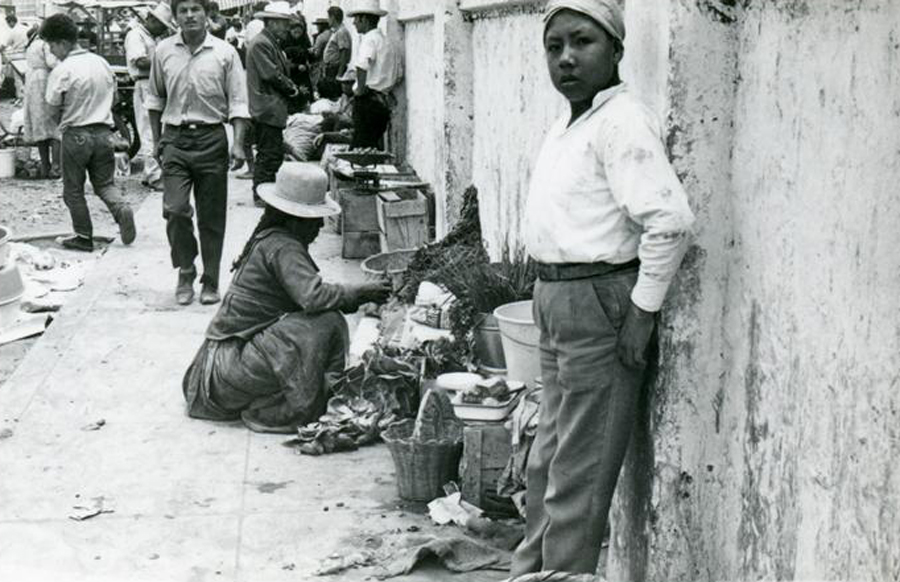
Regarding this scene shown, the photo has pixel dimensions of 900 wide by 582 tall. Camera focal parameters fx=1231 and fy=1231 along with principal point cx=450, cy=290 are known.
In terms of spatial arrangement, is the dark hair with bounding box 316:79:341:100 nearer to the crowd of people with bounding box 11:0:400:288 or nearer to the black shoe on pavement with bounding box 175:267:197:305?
the crowd of people with bounding box 11:0:400:288

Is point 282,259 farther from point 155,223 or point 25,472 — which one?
point 155,223

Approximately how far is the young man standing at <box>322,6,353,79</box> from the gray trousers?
1334cm

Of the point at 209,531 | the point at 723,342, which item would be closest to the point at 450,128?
the point at 209,531

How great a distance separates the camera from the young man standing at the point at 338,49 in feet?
56.2

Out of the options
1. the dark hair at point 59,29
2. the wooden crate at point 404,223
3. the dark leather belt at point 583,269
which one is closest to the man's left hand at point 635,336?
the dark leather belt at point 583,269

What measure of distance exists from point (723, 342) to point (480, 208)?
484 centimetres

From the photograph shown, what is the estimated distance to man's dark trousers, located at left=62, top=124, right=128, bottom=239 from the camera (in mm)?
11469

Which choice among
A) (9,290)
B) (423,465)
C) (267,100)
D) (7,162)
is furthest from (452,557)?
(7,162)

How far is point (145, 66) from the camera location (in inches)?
645

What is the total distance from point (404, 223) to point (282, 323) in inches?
152

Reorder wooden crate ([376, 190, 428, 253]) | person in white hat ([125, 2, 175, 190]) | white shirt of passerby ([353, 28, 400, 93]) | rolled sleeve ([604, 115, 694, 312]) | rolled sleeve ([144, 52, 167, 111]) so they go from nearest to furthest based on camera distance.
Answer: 1. rolled sleeve ([604, 115, 694, 312])
2. rolled sleeve ([144, 52, 167, 111])
3. wooden crate ([376, 190, 428, 253])
4. white shirt of passerby ([353, 28, 400, 93])
5. person in white hat ([125, 2, 175, 190])

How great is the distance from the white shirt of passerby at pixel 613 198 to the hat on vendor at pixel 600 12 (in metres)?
0.20

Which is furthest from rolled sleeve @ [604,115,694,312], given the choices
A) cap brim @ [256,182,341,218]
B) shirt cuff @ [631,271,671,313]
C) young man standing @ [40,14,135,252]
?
young man standing @ [40,14,135,252]

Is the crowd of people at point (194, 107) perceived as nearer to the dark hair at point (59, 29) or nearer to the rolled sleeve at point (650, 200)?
the dark hair at point (59, 29)
